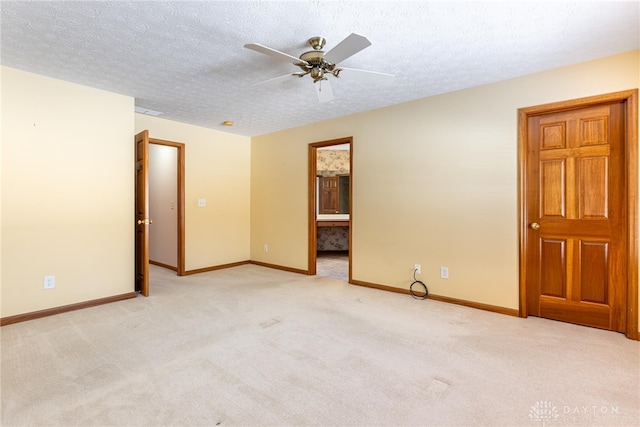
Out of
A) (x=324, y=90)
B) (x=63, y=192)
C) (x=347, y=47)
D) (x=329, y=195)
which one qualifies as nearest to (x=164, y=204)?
(x=63, y=192)

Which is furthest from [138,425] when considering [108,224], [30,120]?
[30,120]

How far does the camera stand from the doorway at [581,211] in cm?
259

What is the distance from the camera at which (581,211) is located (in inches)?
111

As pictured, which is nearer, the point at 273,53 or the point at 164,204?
the point at 273,53

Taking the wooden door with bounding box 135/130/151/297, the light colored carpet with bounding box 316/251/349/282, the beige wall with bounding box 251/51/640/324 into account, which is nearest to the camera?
the beige wall with bounding box 251/51/640/324

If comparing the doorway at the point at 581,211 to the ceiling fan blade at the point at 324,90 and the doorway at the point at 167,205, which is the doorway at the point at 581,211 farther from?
the doorway at the point at 167,205

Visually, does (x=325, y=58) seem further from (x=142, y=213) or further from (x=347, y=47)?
(x=142, y=213)

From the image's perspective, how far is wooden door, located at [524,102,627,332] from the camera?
8.76ft

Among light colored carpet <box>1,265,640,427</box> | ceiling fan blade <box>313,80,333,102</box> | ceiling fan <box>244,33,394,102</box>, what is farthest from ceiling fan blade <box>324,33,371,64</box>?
light colored carpet <box>1,265,640,427</box>

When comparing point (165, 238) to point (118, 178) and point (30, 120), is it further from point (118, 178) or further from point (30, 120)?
point (30, 120)

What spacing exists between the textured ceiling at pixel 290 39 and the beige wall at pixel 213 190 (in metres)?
1.41

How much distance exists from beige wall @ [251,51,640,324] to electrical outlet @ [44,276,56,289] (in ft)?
11.1

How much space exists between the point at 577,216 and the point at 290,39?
2962 millimetres

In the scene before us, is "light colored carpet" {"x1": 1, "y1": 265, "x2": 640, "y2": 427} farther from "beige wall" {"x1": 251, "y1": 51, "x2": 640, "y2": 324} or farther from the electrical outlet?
"beige wall" {"x1": 251, "y1": 51, "x2": 640, "y2": 324}
